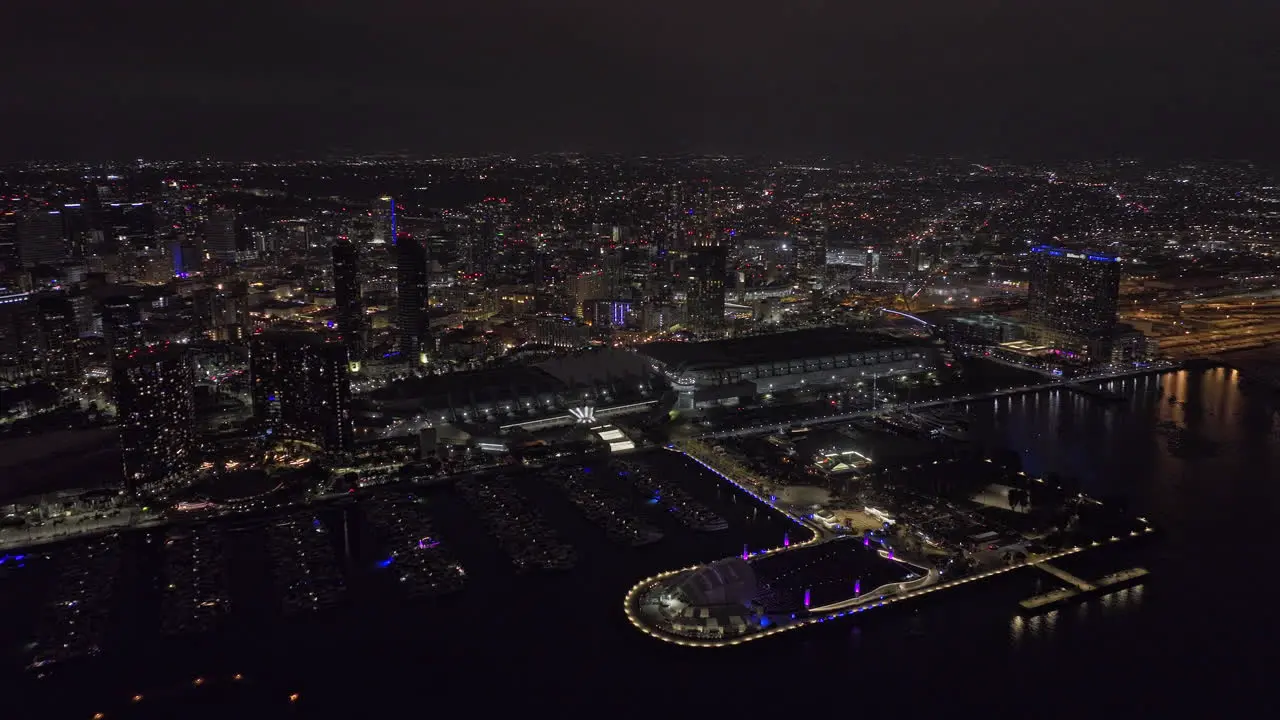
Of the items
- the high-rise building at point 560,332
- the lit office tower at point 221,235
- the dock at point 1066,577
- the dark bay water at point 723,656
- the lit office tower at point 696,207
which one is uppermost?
the lit office tower at point 696,207

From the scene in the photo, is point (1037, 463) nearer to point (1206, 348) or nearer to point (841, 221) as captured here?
point (1206, 348)

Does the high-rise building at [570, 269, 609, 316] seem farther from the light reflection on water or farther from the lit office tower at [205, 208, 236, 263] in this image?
the light reflection on water

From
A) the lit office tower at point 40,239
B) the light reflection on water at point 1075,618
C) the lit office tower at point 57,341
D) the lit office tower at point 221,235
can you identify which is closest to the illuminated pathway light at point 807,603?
the light reflection on water at point 1075,618

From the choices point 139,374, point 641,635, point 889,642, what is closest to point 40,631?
point 139,374

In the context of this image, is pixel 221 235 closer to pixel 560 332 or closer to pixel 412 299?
pixel 412 299

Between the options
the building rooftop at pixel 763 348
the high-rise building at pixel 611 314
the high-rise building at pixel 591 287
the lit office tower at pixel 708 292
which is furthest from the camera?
the high-rise building at pixel 591 287

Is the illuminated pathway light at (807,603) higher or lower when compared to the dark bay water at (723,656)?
higher

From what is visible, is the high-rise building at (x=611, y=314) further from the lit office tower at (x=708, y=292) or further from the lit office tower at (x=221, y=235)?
the lit office tower at (x=221, y=235)
